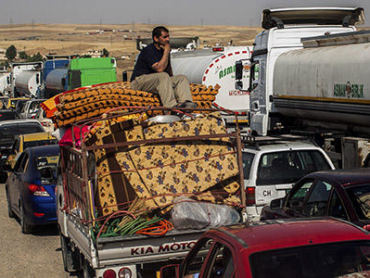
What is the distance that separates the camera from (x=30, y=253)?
39.0 feet

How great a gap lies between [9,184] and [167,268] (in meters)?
9.95

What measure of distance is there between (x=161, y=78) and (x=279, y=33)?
27.9 feet

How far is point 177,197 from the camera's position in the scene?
7875 millimetres

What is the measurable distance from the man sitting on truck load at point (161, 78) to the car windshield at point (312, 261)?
4.61 m

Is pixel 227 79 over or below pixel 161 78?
below

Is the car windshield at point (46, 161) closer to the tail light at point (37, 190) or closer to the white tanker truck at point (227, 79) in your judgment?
the tail light at point (37, 190)

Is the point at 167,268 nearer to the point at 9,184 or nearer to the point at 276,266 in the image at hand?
the point at 276,266

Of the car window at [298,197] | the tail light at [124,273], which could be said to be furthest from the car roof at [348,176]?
the tail light at [124,273]

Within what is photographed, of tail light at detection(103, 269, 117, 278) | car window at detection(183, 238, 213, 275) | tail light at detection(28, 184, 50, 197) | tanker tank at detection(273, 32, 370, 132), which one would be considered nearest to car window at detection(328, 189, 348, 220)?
car window at detection(183, 238, 213, 275)

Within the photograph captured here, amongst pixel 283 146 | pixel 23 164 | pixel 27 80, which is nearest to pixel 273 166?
pixel 283 146

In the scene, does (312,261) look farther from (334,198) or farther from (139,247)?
(334,198)

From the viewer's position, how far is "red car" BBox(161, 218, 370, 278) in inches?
181

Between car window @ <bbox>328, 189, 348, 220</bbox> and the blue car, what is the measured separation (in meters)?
6.11

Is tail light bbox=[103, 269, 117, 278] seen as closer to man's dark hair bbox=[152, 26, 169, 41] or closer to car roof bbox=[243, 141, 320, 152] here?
man's dark hair bbox=[152, 26, 169, 41]
